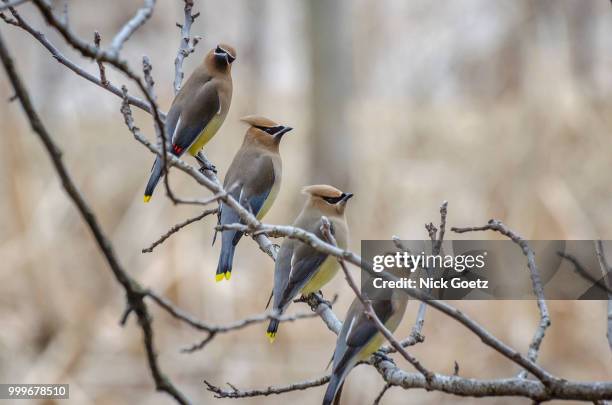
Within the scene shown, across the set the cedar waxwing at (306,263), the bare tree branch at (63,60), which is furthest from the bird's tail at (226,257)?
the bare tree branch at (63,60)

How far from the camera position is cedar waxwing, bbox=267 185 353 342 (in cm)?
321

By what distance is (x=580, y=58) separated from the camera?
10.7 meters

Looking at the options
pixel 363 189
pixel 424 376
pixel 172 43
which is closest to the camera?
pixel 424 376

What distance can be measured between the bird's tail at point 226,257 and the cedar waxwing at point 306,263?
0.51 meters

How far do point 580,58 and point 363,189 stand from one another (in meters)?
3.32

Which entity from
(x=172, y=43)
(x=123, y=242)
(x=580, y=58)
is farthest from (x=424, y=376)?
(x=172, y=43)

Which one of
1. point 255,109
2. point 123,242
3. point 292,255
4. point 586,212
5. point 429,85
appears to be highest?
point 429,85

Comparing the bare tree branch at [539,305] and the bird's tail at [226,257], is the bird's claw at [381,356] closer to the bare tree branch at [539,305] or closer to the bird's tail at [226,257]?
the bare tree branch at [539,305]

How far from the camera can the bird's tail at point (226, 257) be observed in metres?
3.83

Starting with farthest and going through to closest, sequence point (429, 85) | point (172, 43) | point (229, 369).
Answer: point (172, 43) < point (429, 85) < point (229, 369)

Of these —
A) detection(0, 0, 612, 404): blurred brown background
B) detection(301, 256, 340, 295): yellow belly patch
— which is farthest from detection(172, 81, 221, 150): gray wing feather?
detection(0, 0, 612, 404): blurred brown background

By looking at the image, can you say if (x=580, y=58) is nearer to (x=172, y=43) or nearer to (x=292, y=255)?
→ (x=172, y=43)

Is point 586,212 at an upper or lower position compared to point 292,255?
upper

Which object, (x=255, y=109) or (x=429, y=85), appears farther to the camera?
(x=429, y=85)
